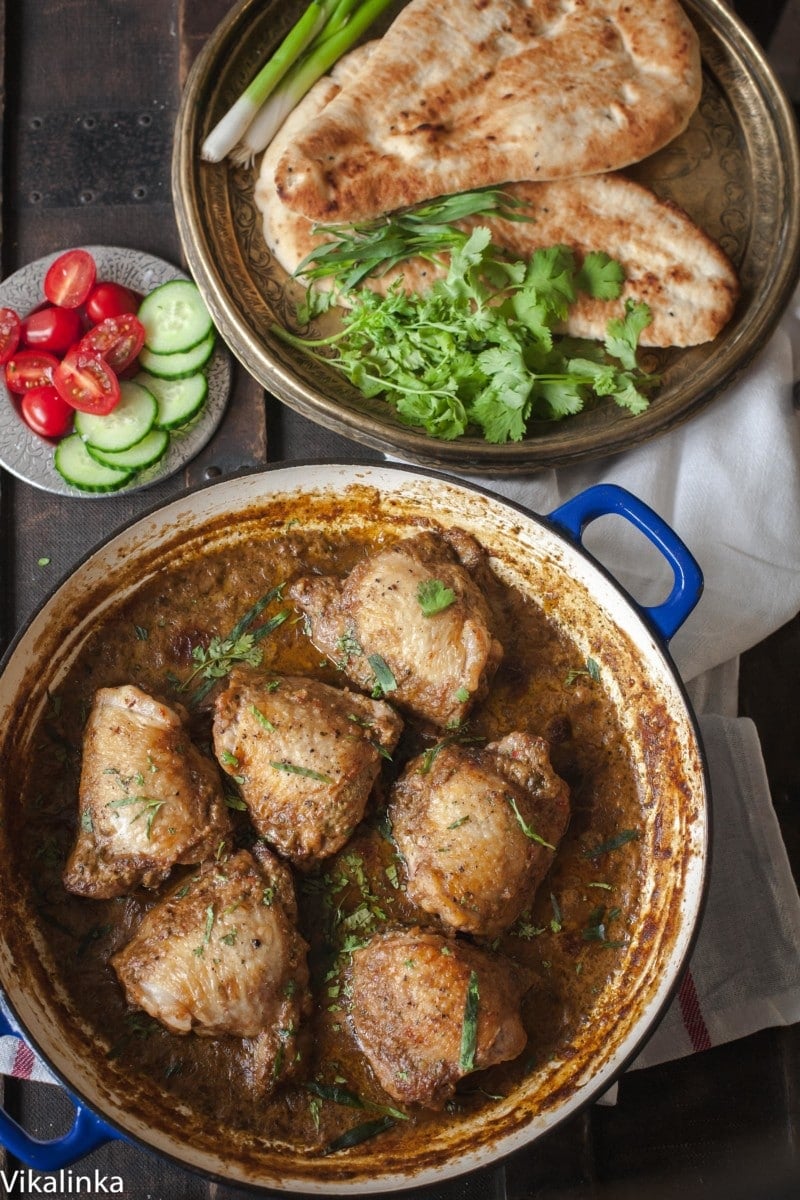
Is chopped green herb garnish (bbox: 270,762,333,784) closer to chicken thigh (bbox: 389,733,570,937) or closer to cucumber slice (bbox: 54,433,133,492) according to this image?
chicken thigh (bbox: 389,733,570,937)

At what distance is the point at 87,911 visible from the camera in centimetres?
316

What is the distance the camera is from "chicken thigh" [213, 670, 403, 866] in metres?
3.04

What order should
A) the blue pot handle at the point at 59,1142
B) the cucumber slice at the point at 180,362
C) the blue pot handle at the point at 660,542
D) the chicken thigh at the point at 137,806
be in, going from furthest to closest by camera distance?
the cucumber slice at the point at 180,362 < the blue pot handle at the point at 660,542 < the chicken thigh at the point at 137,806 < the blue pot handle at the point at 59,1142

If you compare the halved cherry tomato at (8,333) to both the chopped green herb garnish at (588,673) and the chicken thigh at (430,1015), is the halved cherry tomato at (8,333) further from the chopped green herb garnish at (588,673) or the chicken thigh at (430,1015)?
the chicken thigh at (430,1015)

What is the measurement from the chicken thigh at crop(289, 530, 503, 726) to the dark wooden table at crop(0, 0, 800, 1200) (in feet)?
2.68

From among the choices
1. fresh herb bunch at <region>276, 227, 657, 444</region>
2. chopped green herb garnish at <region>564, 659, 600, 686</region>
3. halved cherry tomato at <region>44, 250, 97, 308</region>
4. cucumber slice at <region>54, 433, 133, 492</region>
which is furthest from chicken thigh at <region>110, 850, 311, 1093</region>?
halved cherry tomato at <region>44, 250, 97, 308</region>

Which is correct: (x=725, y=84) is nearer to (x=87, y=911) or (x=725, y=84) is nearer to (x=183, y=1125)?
(x=87, y=911)

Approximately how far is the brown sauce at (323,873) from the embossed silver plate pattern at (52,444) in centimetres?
56

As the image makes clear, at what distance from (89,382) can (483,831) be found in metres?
2.07

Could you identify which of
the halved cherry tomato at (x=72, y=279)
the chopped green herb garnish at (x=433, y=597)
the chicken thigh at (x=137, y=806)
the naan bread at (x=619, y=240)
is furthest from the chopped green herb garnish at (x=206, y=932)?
the halved cherry tomato at (x=72, y=279)

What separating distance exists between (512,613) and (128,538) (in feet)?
4.12

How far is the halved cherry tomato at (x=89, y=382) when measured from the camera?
12.2 ft

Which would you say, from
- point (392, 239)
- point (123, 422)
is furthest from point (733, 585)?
point (123, 422)

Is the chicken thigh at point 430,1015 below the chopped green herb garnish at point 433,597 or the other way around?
below
